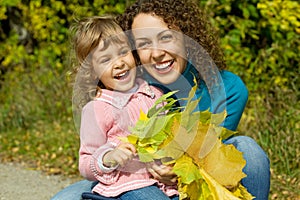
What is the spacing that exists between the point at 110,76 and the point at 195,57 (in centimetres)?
58

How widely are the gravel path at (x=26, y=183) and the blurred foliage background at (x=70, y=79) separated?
0.13 metres

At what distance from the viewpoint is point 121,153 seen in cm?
293

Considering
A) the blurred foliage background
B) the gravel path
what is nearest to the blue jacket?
the blurred foliage background

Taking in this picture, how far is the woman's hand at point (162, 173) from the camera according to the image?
2941 mm

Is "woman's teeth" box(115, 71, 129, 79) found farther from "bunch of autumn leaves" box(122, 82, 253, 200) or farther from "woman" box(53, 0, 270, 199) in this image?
"bunch of autumn leaves" box(122, 82, 253, 200)

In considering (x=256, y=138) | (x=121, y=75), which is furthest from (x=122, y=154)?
(x=256, y=138)

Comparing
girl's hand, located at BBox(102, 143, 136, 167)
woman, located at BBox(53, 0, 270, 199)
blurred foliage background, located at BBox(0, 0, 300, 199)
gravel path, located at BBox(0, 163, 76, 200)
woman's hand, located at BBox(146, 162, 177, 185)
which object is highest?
woman, located at BBox(53, 0, 270, 199)

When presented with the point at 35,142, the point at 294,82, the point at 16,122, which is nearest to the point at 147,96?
the point at 294,82

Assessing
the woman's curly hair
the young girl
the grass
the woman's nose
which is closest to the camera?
the young girl

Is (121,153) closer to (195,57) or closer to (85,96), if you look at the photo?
(85,96)

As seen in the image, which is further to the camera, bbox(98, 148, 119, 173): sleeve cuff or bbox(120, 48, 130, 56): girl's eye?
bbox(120, 48, 130, 56): girl's eye

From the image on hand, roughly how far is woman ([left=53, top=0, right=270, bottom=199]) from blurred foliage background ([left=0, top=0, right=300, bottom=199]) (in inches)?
33.1

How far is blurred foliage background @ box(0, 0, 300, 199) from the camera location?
4.88 meters

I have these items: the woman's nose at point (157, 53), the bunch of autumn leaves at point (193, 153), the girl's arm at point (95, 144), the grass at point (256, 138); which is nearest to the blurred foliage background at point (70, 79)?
the grass at point (256, 138)
